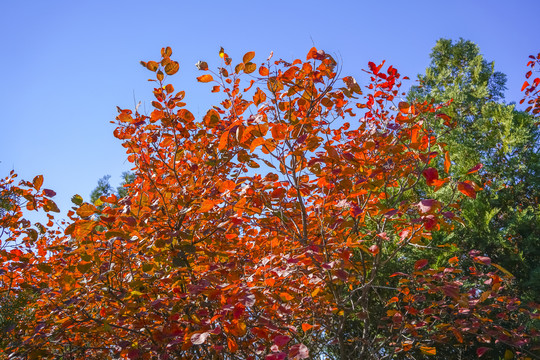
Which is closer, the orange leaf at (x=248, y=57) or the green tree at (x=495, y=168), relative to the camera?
the orange leaf at (x=248, y=57)

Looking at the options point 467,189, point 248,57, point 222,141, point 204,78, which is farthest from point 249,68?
point 467,189

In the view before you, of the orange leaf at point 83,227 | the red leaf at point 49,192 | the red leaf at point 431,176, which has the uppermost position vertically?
the red leaf at point 49,192

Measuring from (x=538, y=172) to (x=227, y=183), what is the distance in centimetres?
686

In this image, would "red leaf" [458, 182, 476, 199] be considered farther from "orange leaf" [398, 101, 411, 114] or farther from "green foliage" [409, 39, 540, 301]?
"green foliage" [409, 39, 540, 301]

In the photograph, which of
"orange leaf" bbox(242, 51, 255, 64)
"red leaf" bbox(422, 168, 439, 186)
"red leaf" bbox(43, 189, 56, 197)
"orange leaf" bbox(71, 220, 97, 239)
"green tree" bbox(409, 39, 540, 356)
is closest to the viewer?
"red leaf" bbox(422, 168, 439, 186)

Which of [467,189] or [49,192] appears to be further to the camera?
[49,192]

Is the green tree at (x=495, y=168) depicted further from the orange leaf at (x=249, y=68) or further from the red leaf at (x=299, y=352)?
the red leaf at (x=299, y=352)

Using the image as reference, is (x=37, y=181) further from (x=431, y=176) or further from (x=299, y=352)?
(x=431, y=176)

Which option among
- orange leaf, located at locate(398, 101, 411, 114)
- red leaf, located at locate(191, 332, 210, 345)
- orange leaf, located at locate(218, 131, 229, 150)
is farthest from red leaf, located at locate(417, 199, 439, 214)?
red leaf, located at locate(191, 332, 210, 345)

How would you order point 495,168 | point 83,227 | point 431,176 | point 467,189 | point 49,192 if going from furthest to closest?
point 495,168, point 49,192, point 83,227, point 431,176, point 467,189

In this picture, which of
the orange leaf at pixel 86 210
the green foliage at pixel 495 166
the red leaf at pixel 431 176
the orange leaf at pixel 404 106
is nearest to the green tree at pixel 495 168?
the green foliage at pixel 495 166

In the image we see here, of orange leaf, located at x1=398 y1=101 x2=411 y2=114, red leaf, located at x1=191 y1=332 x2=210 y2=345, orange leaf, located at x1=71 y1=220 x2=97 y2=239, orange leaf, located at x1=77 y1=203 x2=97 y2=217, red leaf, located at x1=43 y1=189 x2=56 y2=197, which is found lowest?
red leaf, located at x1=191 y1=332 x2=210 y2=345

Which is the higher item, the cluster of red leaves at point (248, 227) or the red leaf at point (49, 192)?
the red leaf at point (49, 192)

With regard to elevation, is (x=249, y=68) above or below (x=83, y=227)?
above
